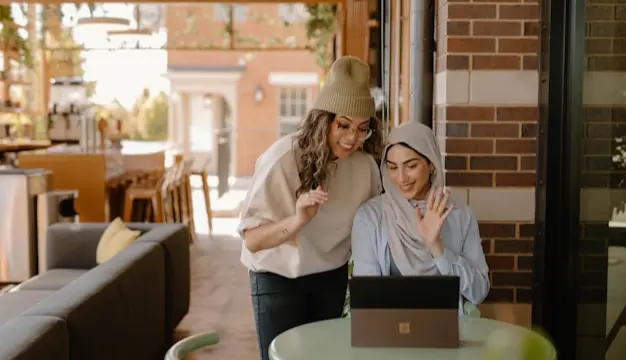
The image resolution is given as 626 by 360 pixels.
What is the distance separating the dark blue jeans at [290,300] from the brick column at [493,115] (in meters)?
0.92

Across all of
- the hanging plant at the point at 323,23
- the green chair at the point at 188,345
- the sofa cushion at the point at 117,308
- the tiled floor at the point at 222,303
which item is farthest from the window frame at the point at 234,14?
the green chair at the point at 188,345

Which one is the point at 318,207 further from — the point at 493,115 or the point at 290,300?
the point at 493,115

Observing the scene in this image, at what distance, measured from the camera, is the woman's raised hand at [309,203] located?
2.28 meters

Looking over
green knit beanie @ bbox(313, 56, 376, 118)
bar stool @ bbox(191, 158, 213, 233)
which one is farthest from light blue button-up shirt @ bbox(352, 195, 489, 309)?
bar stool @ bbox(191, 158, 213, 233)

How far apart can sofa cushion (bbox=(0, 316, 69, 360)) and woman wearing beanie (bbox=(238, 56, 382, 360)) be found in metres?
0.65

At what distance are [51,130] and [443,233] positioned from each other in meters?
8.10

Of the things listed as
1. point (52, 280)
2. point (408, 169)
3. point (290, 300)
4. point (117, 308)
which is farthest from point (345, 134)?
point (52, 280)

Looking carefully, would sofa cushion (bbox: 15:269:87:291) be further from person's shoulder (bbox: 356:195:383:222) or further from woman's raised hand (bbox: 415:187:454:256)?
woman's raised hand (bbox: 415:187:454:256)

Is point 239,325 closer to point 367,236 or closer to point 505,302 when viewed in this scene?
point 505,302

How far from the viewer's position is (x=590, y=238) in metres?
2.69

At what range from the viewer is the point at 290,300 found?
8.36 feet

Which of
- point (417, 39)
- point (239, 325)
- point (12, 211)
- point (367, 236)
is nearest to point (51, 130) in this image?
point (12, 211)

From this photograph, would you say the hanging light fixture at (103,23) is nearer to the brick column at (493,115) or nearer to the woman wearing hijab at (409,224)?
the brick column at (493,115)

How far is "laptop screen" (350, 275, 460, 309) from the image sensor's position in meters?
1.93
